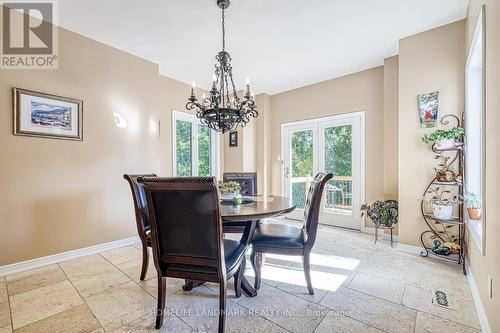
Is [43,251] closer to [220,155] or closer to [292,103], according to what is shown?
[220,155]

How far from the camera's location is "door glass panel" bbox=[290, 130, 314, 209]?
14.7 ft

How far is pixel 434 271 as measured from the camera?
2367 millimetres

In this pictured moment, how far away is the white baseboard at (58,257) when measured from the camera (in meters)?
2.38

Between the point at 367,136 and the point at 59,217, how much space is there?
4.40m

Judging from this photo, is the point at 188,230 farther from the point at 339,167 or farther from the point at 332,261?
the point at 339,167

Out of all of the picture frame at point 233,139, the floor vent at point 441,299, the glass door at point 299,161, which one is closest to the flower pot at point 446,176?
the floor vent at point 441,299

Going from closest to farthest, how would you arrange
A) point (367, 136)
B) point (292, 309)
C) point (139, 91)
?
point (292, 309), point (139, 91), point (367, 136)

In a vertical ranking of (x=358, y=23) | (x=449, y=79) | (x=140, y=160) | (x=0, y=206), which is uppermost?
(x=358, y=23)

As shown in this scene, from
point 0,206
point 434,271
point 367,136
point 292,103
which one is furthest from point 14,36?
point 434,271

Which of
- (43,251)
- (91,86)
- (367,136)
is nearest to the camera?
(43,251)

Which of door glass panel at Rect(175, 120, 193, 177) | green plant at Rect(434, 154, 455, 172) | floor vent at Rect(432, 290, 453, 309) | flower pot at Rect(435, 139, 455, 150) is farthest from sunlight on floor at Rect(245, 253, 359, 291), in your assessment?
door glass panel at Rect(175, 120, 193, 177)

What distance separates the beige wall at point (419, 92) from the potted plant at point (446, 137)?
0.24 m

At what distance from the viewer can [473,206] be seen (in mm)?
2109

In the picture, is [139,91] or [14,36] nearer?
[14,36]
